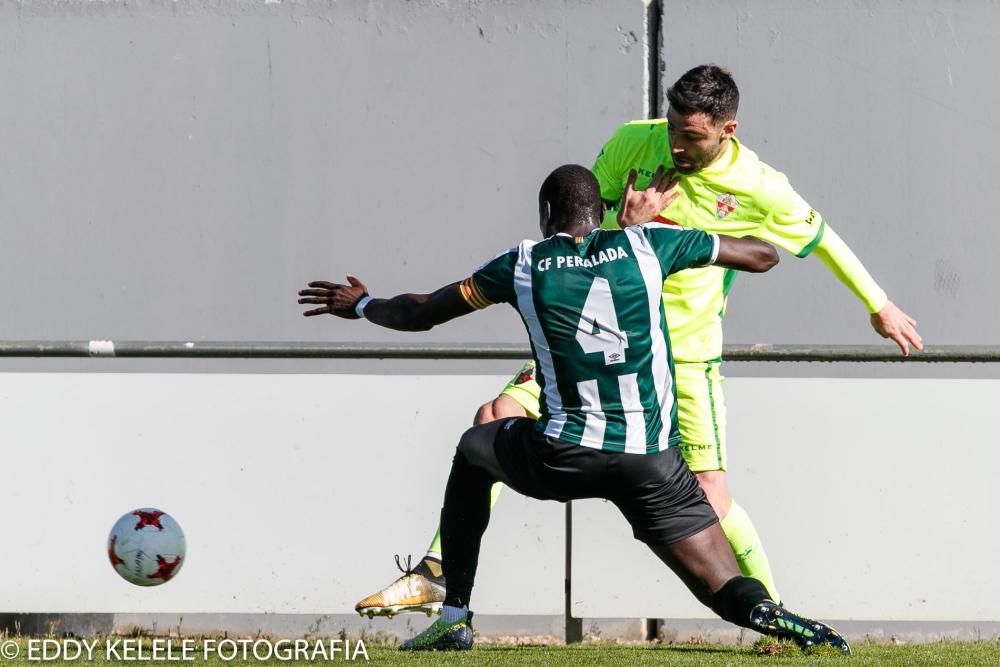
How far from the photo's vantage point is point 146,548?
543 cm

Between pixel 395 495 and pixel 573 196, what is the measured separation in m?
2.57

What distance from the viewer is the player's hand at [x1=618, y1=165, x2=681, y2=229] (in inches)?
194

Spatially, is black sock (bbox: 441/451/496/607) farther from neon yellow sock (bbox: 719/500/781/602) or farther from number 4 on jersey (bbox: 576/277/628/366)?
neon yellow sock (bbox: 719/500/781/602)

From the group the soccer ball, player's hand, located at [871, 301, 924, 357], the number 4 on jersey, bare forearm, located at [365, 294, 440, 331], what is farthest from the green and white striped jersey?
the soccer ball

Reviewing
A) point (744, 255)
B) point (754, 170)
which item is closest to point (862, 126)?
point (754, 170)

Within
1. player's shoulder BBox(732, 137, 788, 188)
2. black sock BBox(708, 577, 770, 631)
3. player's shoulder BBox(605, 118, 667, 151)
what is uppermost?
player's shoulder BBox(605, 118, 667, 151)

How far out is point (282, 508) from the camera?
6496 millimetres

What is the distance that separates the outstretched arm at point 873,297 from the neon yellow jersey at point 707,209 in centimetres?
8

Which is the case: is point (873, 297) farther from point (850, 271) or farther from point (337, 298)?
point (337, 298)

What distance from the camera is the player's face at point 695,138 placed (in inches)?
197

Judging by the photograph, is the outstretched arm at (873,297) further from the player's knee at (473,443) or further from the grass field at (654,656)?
the player's knee at (473,443)

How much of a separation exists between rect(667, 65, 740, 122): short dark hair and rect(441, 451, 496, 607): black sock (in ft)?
5.06

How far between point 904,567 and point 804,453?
71 centimetres

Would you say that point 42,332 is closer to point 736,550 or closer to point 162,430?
point 162,430
